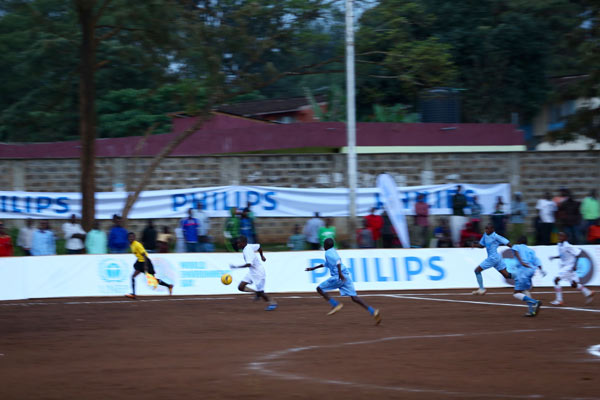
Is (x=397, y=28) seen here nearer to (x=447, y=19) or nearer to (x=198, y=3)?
(x=198, y=3)

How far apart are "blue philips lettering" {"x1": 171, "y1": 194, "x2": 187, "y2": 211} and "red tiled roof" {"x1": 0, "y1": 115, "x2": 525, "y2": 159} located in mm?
4333

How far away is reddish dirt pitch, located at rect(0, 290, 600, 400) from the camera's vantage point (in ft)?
28.2

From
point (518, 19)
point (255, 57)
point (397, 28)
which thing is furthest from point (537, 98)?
point (255, 57)

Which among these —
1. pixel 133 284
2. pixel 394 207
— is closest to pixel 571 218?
pixel 394 207

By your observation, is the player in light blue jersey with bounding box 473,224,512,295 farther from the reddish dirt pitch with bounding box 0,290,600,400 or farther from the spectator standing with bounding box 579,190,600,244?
the spectator standing with bounding box 579,190,600,244

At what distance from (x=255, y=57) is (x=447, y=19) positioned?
65.2 feet

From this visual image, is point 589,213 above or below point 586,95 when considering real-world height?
below

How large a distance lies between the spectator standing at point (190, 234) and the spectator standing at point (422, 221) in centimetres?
729

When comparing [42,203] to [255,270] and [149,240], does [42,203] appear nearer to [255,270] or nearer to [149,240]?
[149,240]

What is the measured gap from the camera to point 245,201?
2502cm

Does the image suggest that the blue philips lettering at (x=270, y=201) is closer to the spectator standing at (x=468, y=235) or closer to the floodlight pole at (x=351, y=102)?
the floodlight pole at (x=351, y=102)

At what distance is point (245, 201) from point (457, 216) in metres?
7.14

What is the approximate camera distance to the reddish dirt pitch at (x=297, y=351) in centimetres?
861

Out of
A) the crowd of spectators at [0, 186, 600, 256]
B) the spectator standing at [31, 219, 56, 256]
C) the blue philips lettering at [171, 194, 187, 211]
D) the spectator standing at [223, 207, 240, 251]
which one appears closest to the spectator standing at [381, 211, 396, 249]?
the crowd of spectators at [0, 186, 600, 256]
